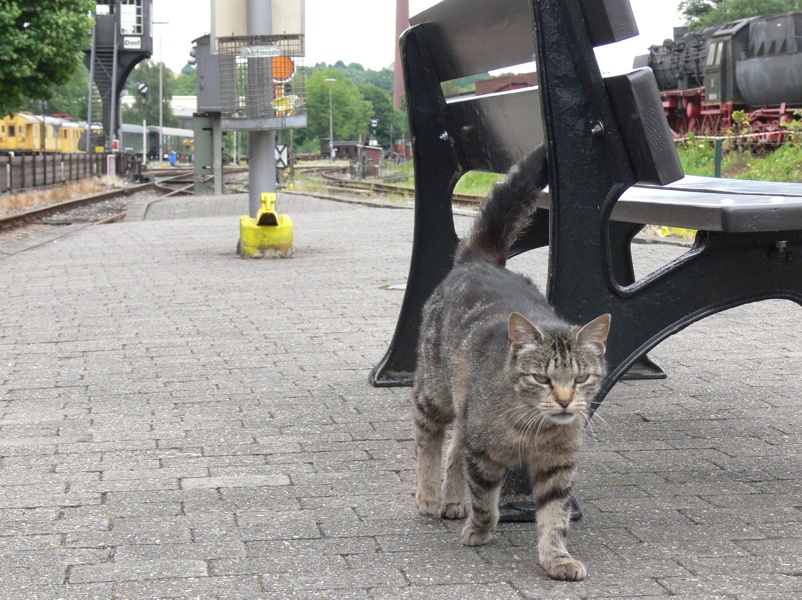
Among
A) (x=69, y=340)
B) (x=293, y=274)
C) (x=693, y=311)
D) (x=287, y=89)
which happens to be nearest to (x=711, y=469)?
(x=693, y=311)

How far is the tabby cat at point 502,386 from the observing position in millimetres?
3336

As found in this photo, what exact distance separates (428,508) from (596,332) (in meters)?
0.96

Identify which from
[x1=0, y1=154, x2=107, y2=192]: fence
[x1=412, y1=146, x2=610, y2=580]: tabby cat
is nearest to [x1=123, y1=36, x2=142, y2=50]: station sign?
[x1=0, y1=154, x2=107, y2=192]: fence

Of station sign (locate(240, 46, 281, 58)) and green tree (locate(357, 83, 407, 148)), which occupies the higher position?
green tree (locate(357, 83, 407, 148))

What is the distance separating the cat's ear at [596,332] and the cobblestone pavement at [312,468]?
2.24 ft

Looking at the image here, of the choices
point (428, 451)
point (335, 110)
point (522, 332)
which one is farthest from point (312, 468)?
point (335, 110)

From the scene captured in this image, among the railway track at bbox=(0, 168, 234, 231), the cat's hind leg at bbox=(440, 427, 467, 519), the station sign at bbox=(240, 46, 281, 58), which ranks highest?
the station sign at bbox=(240, 46, 281, 58)

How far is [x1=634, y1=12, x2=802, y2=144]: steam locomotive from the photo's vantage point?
28.6 meters

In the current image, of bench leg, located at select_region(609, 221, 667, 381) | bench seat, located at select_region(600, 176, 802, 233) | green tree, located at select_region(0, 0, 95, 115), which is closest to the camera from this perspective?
bench seat, located at select_region(600, 176, 802, 233)

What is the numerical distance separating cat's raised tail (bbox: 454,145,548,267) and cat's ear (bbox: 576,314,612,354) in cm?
79

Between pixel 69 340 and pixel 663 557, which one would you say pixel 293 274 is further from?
pixel 663 557

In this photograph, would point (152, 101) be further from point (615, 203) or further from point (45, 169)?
point (615, 203)

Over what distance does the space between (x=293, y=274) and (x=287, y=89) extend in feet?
10.4

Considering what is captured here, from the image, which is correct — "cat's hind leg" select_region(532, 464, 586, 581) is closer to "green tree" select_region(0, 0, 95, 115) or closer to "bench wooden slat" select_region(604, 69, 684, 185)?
"bench wooden slat" select_region(604, 69, 684, 185)
